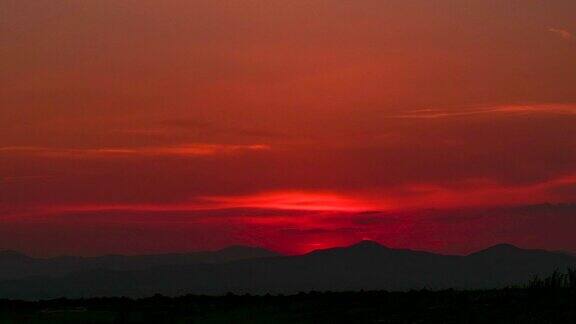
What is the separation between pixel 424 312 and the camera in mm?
43594

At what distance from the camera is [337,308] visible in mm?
46281

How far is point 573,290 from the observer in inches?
1737

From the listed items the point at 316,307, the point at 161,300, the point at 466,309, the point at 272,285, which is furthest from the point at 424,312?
the point at 272,285

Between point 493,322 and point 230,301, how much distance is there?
14593 millimetres

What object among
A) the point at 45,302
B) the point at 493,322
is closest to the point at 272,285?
the point at 45,302

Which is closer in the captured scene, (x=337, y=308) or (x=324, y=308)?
(x=337, y=308)

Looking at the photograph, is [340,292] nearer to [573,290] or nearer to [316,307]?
[316,307]

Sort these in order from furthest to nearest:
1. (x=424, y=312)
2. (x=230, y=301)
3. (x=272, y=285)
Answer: (x=272, y=285), (x=230, y=301), (x=424, y=312)

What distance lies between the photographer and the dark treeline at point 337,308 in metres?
42.0

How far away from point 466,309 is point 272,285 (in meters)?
157

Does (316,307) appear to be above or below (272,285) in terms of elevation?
below

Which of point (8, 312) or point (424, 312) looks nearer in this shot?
point (424, 312)

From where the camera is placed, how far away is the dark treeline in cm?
4197

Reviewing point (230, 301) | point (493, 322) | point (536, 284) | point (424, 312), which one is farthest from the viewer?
point (230, 301)
